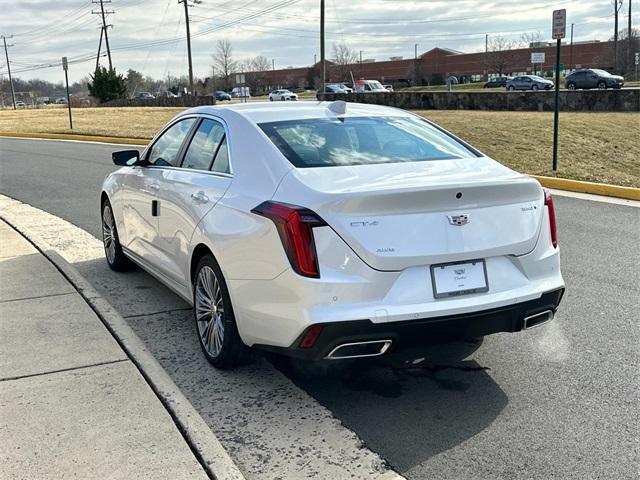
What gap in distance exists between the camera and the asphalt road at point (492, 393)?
3.23m

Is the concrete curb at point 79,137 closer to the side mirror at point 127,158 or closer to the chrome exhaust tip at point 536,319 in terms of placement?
the side mirror at point 127,158

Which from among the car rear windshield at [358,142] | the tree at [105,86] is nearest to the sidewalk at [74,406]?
the car rear windshield at [358,142]

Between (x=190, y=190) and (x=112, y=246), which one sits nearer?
(x=190, y=190)

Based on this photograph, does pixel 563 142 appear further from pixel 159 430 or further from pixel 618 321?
pixel 159 430

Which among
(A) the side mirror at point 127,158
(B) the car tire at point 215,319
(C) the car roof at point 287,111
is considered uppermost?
(C) the car roof at point 287,111

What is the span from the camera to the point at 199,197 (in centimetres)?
439

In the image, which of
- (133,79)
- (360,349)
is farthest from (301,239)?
(133,79)

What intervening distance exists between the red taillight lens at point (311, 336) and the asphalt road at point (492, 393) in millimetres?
520

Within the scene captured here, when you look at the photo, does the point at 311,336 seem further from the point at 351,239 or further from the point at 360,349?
the point at 351,239

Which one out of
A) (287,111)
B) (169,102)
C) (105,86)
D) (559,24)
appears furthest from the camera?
(105,86)

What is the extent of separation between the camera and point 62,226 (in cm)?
901

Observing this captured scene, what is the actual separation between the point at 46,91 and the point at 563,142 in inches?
5879

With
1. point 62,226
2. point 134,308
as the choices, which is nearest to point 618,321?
point 134,308

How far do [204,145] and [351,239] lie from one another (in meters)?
1.87
